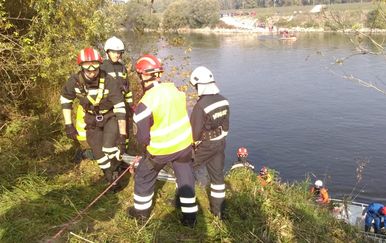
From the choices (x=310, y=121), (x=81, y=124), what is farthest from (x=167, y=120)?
(x=310, y=121)

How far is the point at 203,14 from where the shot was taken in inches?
3679

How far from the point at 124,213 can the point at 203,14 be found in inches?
3641

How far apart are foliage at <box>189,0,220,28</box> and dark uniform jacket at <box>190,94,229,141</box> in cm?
8662

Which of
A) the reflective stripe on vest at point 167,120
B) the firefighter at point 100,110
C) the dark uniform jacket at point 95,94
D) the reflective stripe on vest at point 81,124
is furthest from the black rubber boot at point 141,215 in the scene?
the reflective stripe on vest at point 81,124

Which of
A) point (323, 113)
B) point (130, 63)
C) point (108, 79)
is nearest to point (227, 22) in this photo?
point (323, 113)

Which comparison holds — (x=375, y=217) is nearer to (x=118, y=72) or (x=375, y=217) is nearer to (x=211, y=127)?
(x=211, y=127)

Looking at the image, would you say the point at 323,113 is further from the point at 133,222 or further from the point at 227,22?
the point at 227,22

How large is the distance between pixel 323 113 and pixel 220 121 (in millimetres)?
25008

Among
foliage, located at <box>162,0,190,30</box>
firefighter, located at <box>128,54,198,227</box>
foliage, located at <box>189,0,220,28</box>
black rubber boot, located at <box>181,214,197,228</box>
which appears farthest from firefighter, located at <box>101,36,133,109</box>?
foliage, located at <box>189,0,220,28</box>

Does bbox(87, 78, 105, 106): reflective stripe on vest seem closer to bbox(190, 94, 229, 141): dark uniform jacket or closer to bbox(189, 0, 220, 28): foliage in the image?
bbox(190, 94, 229, 141): dark uniform jacket

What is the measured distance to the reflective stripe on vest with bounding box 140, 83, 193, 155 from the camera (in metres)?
4.41

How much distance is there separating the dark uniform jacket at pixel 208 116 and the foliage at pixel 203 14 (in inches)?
3410

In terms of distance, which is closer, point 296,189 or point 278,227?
point 278,227

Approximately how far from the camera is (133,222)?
4816 mm
